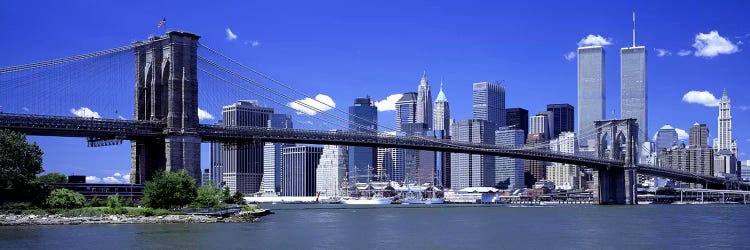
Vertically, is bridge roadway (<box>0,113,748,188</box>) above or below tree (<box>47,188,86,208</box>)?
above

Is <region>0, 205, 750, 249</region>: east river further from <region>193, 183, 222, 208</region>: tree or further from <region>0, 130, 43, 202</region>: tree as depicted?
<region>193, 183, 222, 208</region>: tree

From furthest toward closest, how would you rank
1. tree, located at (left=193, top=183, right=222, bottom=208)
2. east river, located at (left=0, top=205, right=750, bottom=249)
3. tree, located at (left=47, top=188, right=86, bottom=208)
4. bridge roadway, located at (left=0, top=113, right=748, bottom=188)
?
bridge roadway, located at (left=0, top=113, right=748, bottom=188)
tree, located at (left=193, top=183, right=222, bottom=208)
tree, located at (left=47, top=188, right=86, bottom=208)
east river, located at (left=0, top=205, right=750, bottom=249)

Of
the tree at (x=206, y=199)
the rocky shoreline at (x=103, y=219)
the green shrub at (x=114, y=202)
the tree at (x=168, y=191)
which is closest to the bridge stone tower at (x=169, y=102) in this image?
the tree at (x=206, y=199)

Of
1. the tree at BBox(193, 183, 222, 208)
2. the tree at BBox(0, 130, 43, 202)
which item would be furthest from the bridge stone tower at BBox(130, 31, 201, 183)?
the tree at BBox(0, 130, 43, 202)

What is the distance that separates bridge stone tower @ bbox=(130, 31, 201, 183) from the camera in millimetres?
67938

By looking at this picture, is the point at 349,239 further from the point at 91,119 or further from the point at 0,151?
the point at 91,119

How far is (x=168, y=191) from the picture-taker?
58.4 metres

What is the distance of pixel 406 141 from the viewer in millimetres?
89375

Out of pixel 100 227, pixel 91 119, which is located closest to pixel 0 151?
pixel 100 227

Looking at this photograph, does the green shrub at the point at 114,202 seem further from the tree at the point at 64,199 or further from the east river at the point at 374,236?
the east river at the point at 374,236

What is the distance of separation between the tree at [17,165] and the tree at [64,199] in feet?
3.77

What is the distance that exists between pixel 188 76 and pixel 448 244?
1315 inches

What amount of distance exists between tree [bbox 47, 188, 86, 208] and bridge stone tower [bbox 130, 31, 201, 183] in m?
10.8

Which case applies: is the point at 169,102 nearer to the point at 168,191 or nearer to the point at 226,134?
the point at 226,134
